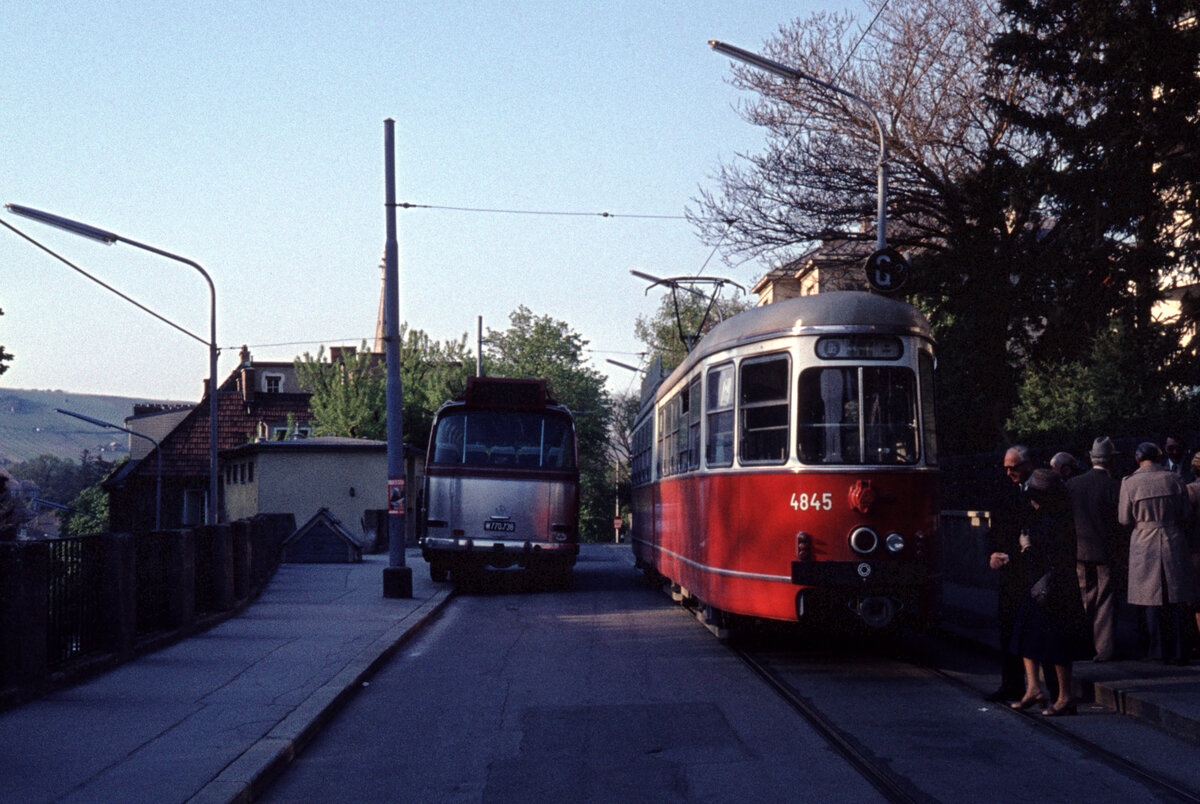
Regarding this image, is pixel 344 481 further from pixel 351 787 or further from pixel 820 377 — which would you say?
pixel 351 787

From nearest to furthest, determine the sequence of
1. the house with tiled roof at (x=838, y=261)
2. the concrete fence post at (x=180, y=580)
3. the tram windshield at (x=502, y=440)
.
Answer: the concrete fence post at (x=180, y=580), the tram windshield at (x=502, y=440), the house with tiled roof at (x=838, y=261)

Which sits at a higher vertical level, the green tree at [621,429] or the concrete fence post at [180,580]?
the green tree at [621,429]

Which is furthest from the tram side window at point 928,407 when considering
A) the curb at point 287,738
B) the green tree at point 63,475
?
the green tree at point 63,475

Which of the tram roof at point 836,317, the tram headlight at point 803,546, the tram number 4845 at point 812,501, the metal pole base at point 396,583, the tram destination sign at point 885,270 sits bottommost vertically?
the metal pole base at point 396,583

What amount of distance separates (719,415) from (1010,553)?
11.7ft

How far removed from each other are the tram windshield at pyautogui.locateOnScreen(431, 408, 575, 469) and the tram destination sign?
586cm

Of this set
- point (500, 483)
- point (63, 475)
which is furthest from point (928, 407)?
point (63, 475)

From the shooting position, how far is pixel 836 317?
423 inches

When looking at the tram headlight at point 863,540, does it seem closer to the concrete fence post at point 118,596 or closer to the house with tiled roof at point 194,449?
the concrete fence post at point 118,596

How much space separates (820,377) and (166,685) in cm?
562

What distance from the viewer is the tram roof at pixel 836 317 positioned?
10719mm

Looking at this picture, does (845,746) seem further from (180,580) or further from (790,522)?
(180,580)

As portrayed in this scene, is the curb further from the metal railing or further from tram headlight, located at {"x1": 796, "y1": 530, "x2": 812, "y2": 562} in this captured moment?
tram headlight, located at {"x1": 796, "y1": 530, "x2": 812, "y2": 562}

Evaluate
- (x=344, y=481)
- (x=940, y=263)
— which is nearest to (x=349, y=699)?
(x=940, y=263)
